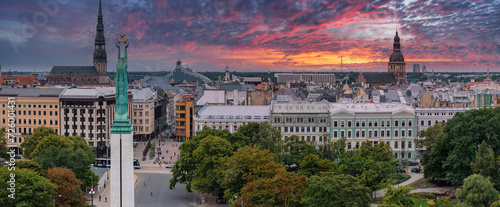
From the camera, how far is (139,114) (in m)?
120

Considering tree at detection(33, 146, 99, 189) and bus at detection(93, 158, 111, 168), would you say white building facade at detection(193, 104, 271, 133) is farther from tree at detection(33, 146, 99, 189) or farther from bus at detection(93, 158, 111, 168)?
tree at detection(33, 146, 99, 189)

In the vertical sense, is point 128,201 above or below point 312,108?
below

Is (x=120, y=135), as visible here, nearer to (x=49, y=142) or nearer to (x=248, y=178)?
(x=248, y=178)

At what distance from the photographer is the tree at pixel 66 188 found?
5538 cm

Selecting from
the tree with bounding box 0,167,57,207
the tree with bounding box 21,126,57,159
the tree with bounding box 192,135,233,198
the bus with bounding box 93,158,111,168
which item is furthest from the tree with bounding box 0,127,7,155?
the tree with bounding box 0,167,57,207

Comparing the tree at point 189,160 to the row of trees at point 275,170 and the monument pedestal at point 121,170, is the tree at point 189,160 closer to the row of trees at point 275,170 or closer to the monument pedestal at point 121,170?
the row of trees at point 275,170

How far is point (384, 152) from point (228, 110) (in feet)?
119

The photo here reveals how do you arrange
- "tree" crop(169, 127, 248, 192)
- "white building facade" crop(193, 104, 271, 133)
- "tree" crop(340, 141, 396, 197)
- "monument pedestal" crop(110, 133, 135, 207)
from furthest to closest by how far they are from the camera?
"white building facade" crop(193, 104, 271, 133) < "tree" crop(169, 127, 248, 192) < "tree" crop(340, 141, 396, 197) < "monument pedestal" crop(110, 133, 135, 207)

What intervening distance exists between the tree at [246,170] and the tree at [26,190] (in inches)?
759

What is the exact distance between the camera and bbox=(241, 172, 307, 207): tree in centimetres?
5150

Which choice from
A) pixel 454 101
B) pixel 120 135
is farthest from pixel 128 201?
pixel 454 101

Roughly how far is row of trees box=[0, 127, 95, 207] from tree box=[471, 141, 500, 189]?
4858 cm

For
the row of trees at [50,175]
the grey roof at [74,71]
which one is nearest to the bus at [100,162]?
the row of trees at [50,175]

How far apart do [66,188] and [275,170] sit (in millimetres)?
23382
